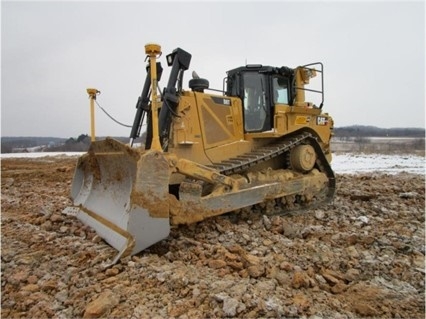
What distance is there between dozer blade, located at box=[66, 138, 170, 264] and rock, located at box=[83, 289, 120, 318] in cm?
66

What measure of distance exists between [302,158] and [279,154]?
1.49 ft

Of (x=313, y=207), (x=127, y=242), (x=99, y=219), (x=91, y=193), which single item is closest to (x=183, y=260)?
(x=127, y=242)

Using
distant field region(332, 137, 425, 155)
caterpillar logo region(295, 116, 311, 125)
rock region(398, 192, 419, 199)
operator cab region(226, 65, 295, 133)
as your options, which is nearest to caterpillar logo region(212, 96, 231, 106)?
operator cab region(226, 65, 295, 133)

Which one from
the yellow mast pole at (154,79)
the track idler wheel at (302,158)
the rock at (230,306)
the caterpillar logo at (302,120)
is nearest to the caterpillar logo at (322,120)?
the caterpillar logo at (302,120)

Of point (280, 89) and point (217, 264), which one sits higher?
point (280, 89)

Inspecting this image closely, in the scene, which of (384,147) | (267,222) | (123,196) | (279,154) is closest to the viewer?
(123,196)

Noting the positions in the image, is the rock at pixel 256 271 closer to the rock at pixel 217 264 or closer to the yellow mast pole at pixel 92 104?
the rock at pixel 217 264

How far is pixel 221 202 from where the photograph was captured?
4637mm

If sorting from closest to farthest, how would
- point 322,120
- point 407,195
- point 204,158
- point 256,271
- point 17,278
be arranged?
point 17,278 < point 256,271 < point 204,158 < point 322,120 < point 407,195

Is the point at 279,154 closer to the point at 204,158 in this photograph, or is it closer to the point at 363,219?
Answer: the point at 204,158

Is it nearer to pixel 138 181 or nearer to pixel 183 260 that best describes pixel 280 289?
pixel 183 260

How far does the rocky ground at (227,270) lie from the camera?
2840 millimetres

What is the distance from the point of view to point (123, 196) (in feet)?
14.6

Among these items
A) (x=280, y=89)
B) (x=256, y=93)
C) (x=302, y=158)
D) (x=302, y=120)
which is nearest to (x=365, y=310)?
(x=302, y=158)
